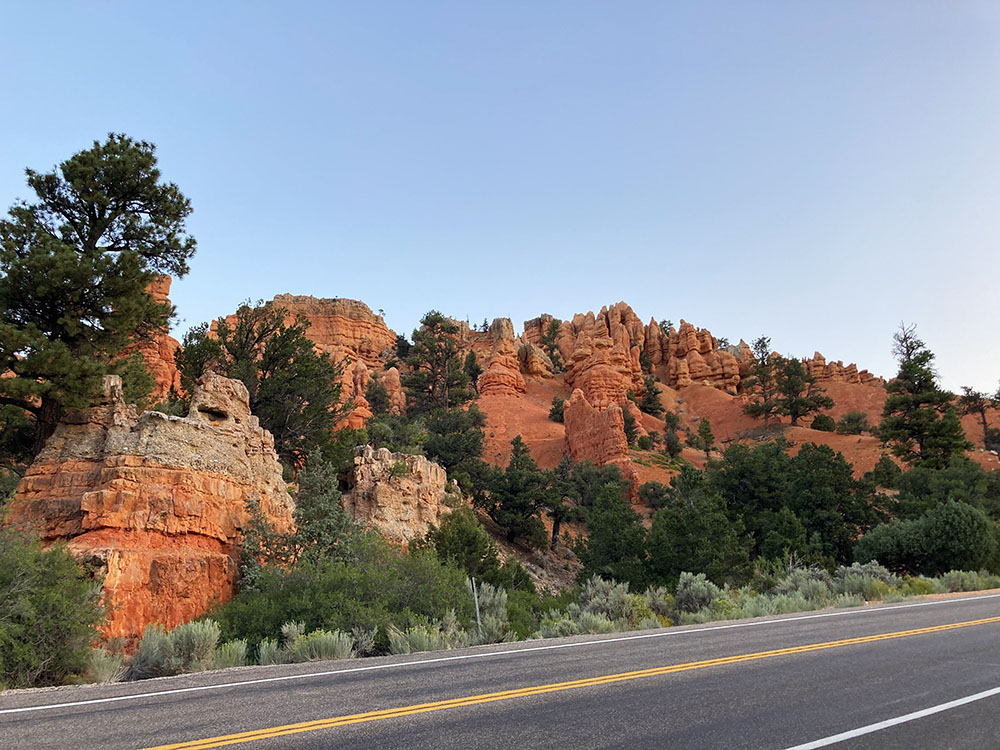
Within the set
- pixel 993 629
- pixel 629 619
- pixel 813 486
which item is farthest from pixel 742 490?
pixel 993 629

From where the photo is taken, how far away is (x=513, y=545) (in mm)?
38969

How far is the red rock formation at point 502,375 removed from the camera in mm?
75250

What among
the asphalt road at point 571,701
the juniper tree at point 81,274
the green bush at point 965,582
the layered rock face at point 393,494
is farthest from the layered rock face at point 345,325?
the asphalt road at point 571,701

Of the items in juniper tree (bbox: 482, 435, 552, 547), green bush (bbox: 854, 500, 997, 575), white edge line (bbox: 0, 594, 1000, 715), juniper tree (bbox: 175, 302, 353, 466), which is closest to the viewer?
white edge line (bbox: 0, 594, 1000, 715)

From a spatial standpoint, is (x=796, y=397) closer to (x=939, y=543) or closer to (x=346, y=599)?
(x=939, y=543)

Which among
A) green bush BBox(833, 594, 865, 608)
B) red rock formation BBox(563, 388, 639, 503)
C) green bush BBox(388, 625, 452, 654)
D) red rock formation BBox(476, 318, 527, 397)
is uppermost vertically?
red rock formation BBox(476, 318, 527, 397)

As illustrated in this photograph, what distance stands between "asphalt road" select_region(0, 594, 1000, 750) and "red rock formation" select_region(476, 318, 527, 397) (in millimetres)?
65160

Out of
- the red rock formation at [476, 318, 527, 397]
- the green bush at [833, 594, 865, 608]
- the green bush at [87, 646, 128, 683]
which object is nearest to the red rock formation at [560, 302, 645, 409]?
the red rock formation at [476, 318, 527, 397]

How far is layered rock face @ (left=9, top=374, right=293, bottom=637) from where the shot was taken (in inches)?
572

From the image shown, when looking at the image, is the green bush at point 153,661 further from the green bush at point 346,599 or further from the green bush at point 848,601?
the green bush at point 848,601

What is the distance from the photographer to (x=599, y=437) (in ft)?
183

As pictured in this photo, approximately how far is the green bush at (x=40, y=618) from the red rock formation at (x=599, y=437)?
43.1m

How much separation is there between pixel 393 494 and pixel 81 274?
14.0 m

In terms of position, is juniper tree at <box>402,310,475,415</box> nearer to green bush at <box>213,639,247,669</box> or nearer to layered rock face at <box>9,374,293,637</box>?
layered rock face at <box>9,374,293,637</box>
